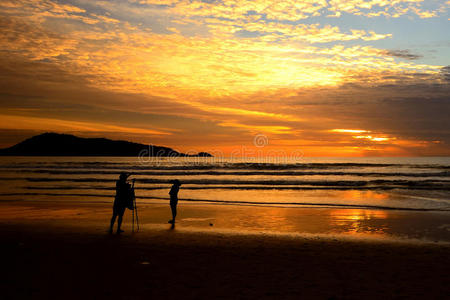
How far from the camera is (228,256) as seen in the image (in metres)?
9.04

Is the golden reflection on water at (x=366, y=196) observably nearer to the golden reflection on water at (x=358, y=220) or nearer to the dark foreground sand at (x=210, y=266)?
the golden reflection on water at (x=358, y=220)

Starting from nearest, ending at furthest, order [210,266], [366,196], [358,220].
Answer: [210,266]
[358,220]
[366,196]

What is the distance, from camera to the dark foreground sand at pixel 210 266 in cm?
649

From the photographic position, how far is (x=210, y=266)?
8125mm

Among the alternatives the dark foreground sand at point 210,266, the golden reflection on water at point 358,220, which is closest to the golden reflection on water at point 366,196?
the golden reflection on water at point 358,220

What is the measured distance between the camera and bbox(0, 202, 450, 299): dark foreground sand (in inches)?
256

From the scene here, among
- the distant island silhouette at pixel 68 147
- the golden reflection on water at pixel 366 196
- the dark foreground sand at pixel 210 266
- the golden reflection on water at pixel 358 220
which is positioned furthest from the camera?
the distant island silhouette at pixel 68 147

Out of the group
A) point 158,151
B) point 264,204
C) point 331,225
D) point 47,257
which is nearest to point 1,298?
point 47,257

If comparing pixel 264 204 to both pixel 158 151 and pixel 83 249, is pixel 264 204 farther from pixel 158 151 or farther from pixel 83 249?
pixel 158 151

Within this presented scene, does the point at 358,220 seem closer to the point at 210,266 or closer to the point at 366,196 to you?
the point at 210,266

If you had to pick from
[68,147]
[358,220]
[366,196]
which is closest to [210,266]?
[358,220]

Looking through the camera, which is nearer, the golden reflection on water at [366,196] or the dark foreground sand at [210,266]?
the dark foreground sand at [210,266]

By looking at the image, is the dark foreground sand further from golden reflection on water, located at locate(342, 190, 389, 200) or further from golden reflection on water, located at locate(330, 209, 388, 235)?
golden reflection on water, located at locate(342, 190, 389, 200)

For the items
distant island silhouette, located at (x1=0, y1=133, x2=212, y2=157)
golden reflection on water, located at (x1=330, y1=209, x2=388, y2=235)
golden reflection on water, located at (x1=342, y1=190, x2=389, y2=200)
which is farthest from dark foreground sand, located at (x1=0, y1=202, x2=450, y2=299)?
distant island silhouette, located at (x1=0, y1=133, x2=212, y2=157)
